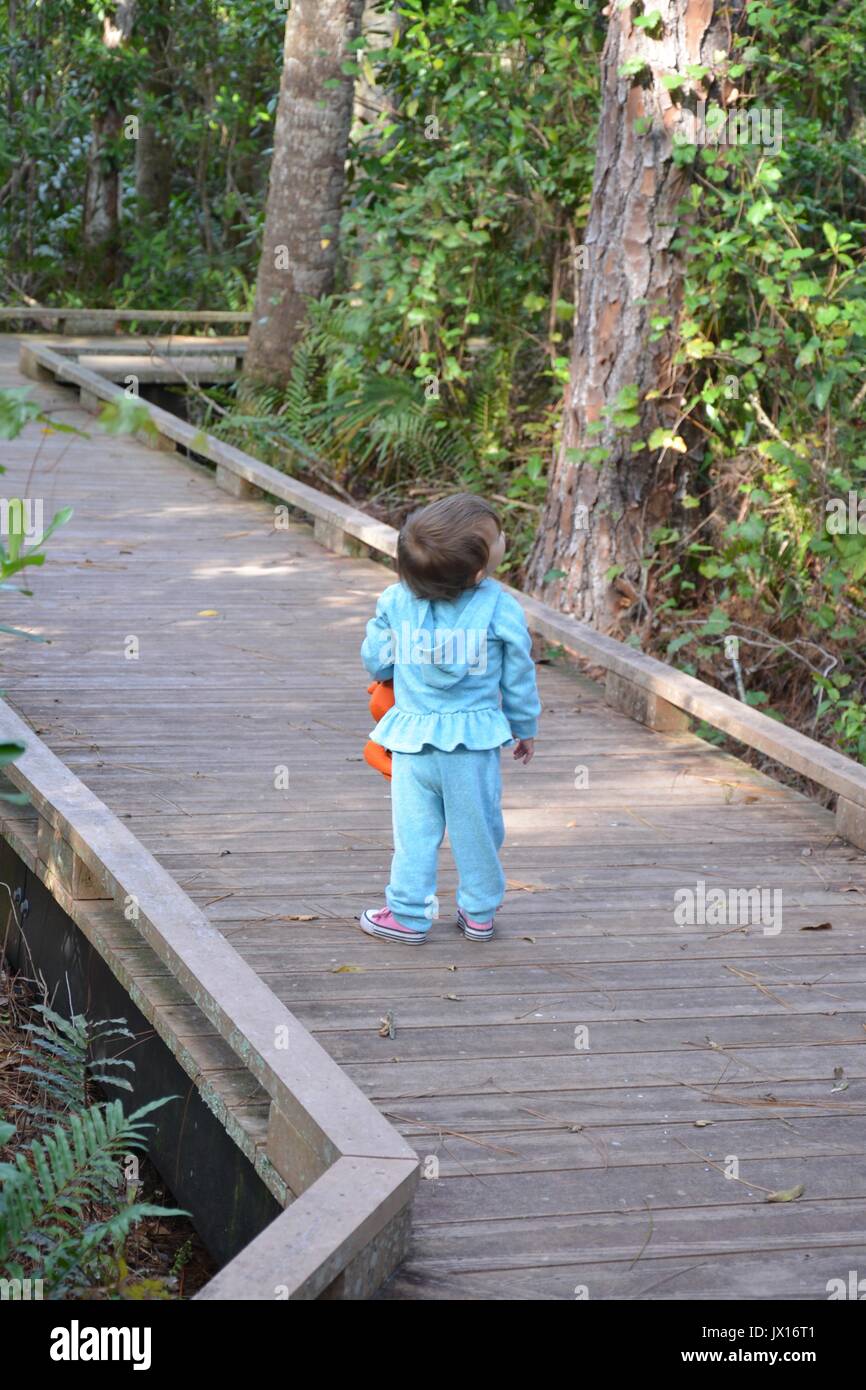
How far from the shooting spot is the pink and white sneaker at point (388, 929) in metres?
4.81

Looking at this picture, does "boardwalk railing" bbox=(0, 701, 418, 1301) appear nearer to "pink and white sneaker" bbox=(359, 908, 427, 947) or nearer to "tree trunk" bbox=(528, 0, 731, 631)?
"pink and white sneaker" bbox=(359, 908, 427, 947)

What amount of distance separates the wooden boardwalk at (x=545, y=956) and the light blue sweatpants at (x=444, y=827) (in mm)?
155

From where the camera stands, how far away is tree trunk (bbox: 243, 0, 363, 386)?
13.3 metres

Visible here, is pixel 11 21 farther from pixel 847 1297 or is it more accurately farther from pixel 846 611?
pixel 847 1297

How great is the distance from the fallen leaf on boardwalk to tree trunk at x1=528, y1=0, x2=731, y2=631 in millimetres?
5788

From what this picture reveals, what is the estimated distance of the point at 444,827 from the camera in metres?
4.78

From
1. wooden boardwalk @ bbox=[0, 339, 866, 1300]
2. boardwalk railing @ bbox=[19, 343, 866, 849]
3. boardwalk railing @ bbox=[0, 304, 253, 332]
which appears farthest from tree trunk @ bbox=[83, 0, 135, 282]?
wooden boardwalk @ bbox=[0, 339, 866, 1300]

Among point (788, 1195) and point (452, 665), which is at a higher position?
point (452, 665)

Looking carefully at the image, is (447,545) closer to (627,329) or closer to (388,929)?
(388,929)

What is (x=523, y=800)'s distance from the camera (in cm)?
615

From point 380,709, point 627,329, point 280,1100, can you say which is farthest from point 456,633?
point 627,329

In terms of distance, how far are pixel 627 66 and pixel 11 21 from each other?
14.1 m

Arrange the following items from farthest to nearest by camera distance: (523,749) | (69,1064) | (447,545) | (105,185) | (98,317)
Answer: (105,185) < (98,317) < (69,1064) < (523,749) < (447,545)

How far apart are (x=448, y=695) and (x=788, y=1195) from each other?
67.1 inches
